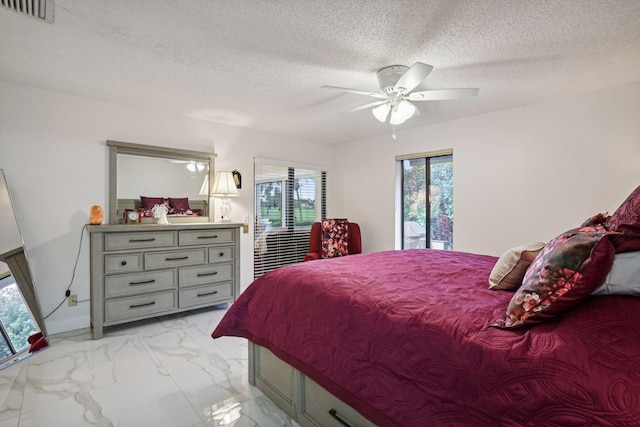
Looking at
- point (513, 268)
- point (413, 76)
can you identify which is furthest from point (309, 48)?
point (513, 268)

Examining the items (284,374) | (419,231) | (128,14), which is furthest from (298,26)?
(419,231)

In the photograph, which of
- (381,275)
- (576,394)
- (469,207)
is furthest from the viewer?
(469,207)

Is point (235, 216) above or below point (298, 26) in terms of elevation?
below

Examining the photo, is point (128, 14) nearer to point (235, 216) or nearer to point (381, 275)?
point (381, 275)

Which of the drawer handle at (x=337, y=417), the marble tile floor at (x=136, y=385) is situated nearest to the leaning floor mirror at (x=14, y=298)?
the marble tile floor at (x=136, y=385)

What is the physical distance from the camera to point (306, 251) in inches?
195

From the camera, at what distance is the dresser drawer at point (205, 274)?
3303 mm

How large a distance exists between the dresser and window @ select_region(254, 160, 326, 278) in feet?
2.59

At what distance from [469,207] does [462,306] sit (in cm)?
276

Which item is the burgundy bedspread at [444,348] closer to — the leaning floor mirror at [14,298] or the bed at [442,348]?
the bed at [442,348]

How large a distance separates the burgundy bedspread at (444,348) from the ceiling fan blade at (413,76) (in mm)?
1255

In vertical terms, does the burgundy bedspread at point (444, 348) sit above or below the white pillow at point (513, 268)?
below

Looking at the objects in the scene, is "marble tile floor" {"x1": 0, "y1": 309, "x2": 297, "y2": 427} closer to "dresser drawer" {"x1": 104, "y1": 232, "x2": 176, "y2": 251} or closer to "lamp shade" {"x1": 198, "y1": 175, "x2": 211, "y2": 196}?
"dresser drawer" {"x1": 104, "y1": 232, "x2": 176, "y2": 251}

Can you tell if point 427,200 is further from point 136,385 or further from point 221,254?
point 136,385
